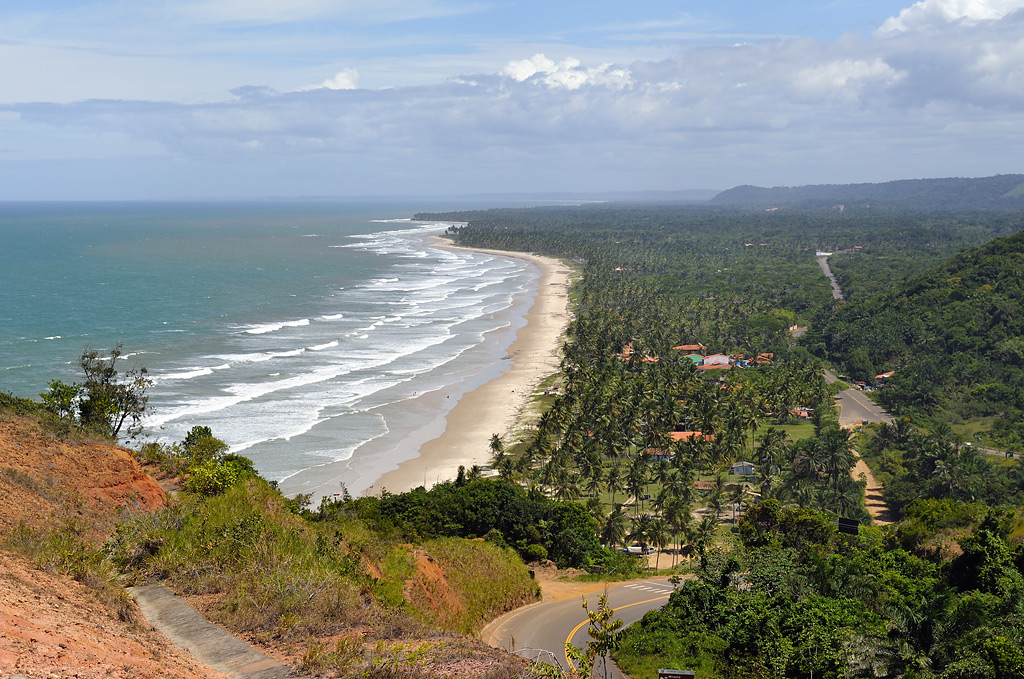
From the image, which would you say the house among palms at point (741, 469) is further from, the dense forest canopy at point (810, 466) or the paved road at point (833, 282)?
the paved road at point (833, 282)

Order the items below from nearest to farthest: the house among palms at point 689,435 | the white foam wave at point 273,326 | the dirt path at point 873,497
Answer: the dirt path at point 873,497 < the house among palms at point 689,435 < the white foam wave at point 273,326

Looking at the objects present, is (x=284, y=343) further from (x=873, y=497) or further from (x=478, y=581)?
(x=478, y=581)

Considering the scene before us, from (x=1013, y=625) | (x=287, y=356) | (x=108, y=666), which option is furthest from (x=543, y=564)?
(x=287, y=356)

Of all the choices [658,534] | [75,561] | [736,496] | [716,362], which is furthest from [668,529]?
[716,362]

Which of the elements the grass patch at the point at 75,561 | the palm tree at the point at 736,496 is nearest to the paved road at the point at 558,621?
the grass patch at the point at 75,561

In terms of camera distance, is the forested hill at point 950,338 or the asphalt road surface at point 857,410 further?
the forested hill at point 950,338

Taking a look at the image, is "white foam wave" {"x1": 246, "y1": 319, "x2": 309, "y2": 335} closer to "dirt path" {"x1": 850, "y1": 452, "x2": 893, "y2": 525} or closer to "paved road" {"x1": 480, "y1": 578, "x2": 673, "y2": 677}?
"dirt path" {"x1": 850, "y1": 452, "x2": 893, "y2": 525}

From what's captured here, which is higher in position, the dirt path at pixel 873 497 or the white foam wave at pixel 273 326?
the white foam wave at pixel 273 326
